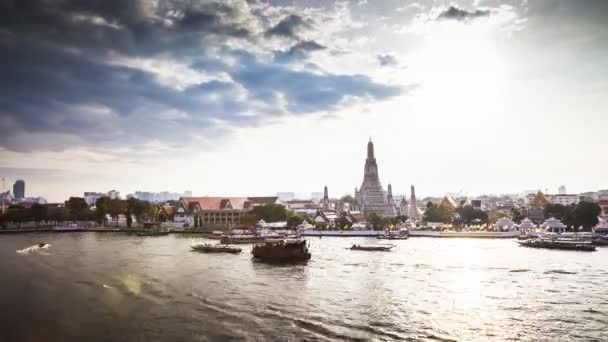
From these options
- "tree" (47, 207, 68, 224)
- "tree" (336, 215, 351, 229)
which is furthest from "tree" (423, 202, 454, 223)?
"tree" (47, 207, 68, 224)

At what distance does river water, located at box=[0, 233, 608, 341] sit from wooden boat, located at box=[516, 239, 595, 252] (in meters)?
14.3

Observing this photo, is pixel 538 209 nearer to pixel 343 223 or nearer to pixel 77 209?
A: pixel 343 223

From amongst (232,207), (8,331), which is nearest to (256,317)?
(8,331)

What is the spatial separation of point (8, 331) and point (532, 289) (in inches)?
1562

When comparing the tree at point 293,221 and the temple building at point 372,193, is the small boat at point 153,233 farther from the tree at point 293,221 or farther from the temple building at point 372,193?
the temple building at point 372,193

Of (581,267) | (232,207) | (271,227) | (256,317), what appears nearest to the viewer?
(256,317)

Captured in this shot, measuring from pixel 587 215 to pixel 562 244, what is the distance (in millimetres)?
28630

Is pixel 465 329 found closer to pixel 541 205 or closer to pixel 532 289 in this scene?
pixel 532 289

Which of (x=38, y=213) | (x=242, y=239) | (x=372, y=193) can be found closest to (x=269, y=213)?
(x=242, y=239)

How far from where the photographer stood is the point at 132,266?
51.9 meters

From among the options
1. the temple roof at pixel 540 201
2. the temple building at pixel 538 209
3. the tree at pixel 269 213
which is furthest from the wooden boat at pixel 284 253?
the temple roof at pixel 540 201

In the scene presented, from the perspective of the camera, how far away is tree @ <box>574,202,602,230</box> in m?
95.6

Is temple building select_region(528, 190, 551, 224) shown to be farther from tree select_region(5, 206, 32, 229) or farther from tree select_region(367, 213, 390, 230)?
tree select_region(5, 206, 32, 229)

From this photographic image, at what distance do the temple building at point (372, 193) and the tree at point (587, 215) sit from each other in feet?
234
